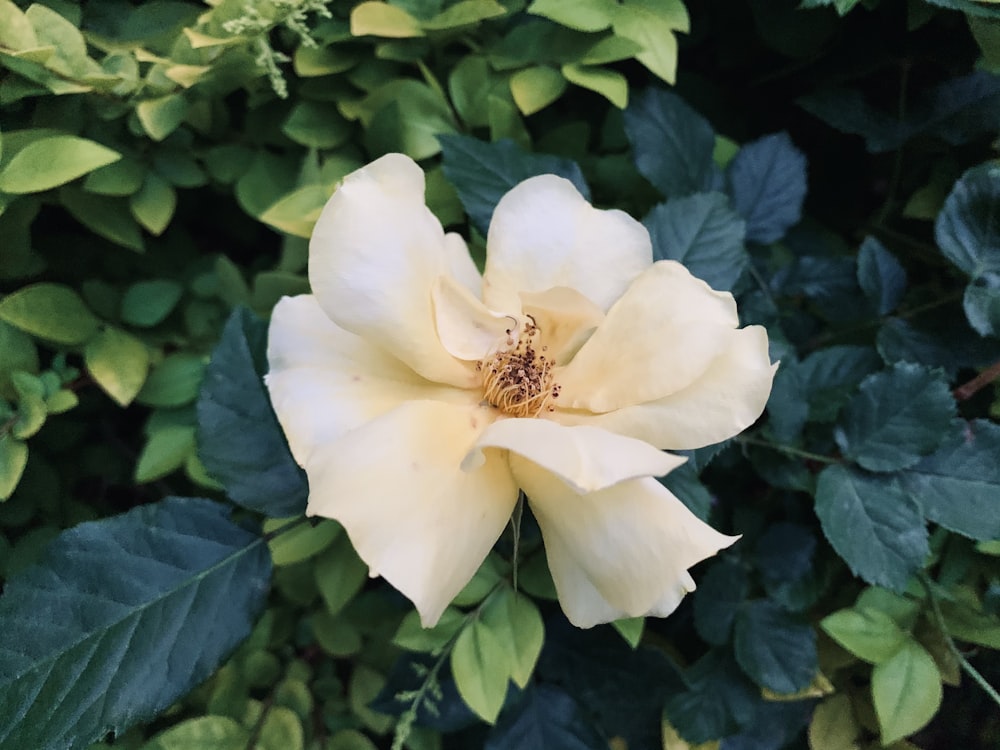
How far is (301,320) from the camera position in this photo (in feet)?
1.73

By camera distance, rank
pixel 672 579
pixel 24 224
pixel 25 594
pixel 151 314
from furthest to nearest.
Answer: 1. pixel 151 314
2. pixel 24 224
3. pixel 25 594
4. pixel 672 579

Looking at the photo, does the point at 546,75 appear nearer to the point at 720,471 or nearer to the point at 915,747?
the point at 720,471

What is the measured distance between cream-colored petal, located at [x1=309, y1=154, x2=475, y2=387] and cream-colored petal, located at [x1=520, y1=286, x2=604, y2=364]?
84 millimetres

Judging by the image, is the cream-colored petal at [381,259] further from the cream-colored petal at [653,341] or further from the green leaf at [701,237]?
the green leaf at [701,237]

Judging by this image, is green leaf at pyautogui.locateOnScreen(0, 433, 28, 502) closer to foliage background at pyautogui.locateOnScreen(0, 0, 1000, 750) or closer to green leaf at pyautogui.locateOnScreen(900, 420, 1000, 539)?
foliage background at pyautogui.locateOnScreen(0, 0, 1000, 750)

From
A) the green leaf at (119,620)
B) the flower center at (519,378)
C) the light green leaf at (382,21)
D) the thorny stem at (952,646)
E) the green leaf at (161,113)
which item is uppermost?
the light green leaf at (382,21)

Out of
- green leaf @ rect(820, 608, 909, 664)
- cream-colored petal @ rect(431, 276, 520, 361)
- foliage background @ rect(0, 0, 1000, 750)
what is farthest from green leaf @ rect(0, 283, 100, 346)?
green leaf @ rect(820, 608, 909, 664)

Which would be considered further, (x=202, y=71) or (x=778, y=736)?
(x=778, y=736)

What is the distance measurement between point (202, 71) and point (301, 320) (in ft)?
0.96

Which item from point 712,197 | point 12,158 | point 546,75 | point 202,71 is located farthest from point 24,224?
point 712,197

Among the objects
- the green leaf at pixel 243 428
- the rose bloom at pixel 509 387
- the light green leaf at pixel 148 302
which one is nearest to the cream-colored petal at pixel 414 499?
the rose bloom at pixel 509 387

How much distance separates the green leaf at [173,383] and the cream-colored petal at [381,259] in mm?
362

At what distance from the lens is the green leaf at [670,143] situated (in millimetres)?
731

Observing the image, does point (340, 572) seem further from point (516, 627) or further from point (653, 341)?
point (653, 341)
